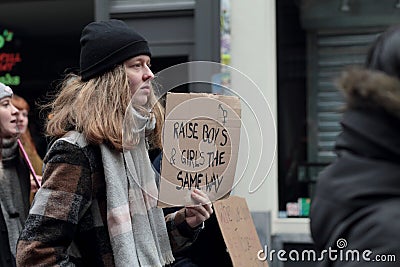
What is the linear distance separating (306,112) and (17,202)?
2.64 metres

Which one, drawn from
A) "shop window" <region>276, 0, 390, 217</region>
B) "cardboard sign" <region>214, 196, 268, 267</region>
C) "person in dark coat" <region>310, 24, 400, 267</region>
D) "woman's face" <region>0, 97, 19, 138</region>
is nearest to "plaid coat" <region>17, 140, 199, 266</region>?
"cardboard sign" <region>214, 196, 268, 267</region>

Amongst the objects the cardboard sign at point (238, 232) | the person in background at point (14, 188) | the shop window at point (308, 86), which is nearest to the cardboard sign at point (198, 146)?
the cardboard sign at point (238, 232)

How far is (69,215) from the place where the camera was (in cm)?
233

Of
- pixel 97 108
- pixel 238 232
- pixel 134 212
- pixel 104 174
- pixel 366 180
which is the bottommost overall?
pixel 238 232

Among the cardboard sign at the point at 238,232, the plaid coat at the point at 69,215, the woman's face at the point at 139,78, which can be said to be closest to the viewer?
the plaid coat at the point at 69,215

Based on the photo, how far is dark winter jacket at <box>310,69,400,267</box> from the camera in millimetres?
1434

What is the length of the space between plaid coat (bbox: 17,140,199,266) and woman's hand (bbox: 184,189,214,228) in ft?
1.09

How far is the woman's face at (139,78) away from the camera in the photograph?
2537mm

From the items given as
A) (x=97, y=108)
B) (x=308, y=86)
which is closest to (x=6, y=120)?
(x=97, y=108)

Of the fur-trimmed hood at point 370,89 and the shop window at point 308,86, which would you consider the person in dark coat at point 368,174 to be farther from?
the shop window at point 308,86

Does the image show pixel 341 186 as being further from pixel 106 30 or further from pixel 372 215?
pixel 106 30

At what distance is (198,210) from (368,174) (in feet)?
3.98

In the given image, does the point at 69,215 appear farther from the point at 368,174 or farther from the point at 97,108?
the point at 368,174

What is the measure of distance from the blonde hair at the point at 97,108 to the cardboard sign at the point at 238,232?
665 millimetres
